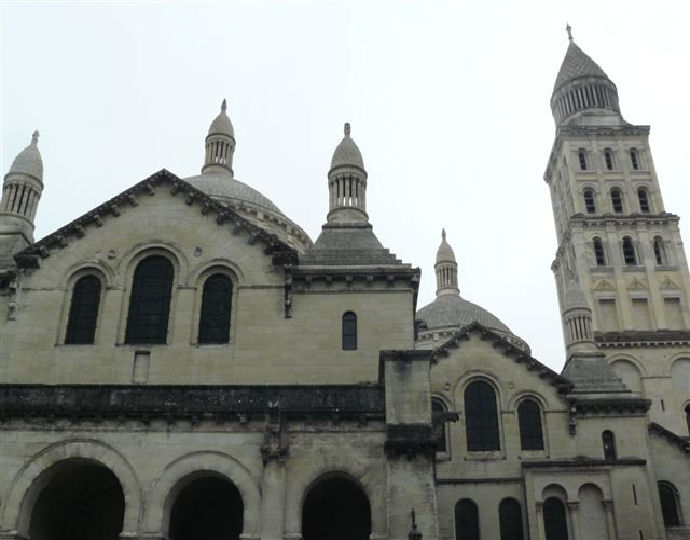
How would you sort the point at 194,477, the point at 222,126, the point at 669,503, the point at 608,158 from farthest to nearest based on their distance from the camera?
the point at 608,158
the point at 222,126
the point at 669,503
the point at 194,477

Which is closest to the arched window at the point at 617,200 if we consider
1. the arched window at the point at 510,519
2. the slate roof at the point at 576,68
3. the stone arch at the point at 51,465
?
the slate roof at the point at 576,68

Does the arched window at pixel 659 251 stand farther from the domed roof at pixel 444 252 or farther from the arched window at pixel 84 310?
the arched window at pixel 84 310

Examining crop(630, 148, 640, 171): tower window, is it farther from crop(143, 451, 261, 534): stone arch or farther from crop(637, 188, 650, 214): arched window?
crop(143, 451, 261, 534): stone arch

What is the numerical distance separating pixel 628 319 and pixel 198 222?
1427 inches

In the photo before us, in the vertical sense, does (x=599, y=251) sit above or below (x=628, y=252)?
above

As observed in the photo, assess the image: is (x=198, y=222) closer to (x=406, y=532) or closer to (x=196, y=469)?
(x=196, y=469)

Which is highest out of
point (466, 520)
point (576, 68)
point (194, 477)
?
point (576, 68)

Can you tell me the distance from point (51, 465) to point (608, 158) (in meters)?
53.5

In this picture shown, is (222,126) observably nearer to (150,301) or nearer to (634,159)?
(150,301)

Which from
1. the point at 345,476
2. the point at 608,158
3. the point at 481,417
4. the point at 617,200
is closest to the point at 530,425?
the point at 481,417

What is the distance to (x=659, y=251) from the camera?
58719mm

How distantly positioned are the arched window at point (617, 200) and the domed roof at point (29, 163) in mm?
43781

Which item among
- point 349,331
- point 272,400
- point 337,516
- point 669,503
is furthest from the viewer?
point 669,503

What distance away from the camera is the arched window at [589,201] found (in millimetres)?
61719
